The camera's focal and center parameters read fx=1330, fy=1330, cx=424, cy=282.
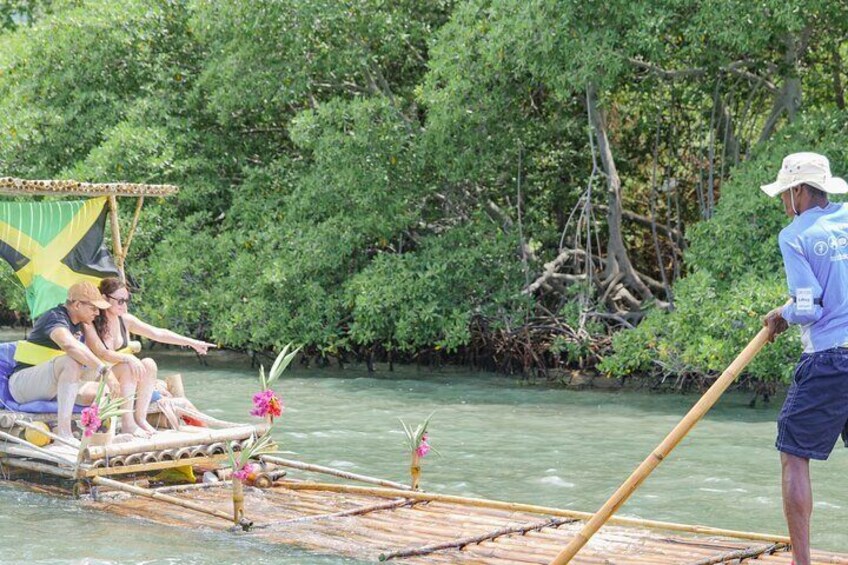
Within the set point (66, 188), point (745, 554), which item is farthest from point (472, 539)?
point (66, 188)

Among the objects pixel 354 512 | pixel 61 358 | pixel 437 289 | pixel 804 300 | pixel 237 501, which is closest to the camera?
pixel 804 300

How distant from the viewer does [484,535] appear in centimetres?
661

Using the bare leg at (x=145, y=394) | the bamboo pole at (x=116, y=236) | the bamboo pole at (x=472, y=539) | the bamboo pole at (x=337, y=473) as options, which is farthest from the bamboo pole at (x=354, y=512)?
the bamboo pole at (x=116, y=236)

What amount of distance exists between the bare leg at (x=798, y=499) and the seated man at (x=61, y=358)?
438 centimetres

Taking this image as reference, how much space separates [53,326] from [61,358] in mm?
241

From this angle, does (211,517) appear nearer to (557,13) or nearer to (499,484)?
(499,484)

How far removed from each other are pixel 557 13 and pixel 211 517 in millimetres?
7821

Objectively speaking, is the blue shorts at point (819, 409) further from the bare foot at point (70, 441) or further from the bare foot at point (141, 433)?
the bare foot at point (70, 441)

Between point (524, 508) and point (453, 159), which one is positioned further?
point (453, 159)

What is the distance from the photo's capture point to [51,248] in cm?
962

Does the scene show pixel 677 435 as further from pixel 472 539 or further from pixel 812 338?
pixel 472 539

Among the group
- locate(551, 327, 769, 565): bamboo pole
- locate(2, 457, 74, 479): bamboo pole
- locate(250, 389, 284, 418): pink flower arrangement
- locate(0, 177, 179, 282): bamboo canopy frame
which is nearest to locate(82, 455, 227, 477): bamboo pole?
locate(2, 457, 74, 479): bamboo pole

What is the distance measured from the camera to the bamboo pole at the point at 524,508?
21.0ft

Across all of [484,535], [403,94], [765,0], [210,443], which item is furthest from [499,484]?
[403,94]
